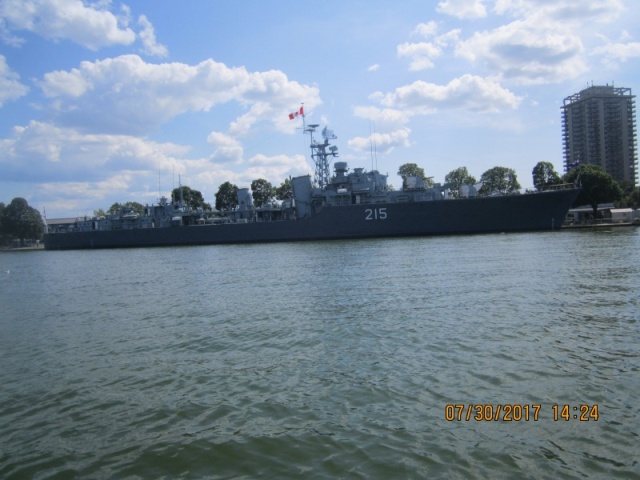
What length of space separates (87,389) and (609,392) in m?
7.87

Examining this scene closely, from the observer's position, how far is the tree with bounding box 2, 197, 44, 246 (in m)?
99.4

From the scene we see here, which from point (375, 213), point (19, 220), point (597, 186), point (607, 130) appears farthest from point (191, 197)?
point (607, 130)

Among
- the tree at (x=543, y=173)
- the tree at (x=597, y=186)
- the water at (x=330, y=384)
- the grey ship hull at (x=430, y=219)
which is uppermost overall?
the tree at (x=543, y=173)

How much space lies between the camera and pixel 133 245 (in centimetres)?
6725

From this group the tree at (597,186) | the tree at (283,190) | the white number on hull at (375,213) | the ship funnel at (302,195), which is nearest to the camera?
the white number on hull at (375,213)

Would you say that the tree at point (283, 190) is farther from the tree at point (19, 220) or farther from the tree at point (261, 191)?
the tree at point (19, 220)

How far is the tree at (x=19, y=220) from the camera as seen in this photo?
9938 centimetres

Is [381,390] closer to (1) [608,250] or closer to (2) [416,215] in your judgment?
(1) [608,250]

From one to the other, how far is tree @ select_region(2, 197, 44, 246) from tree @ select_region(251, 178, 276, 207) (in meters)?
48.4
